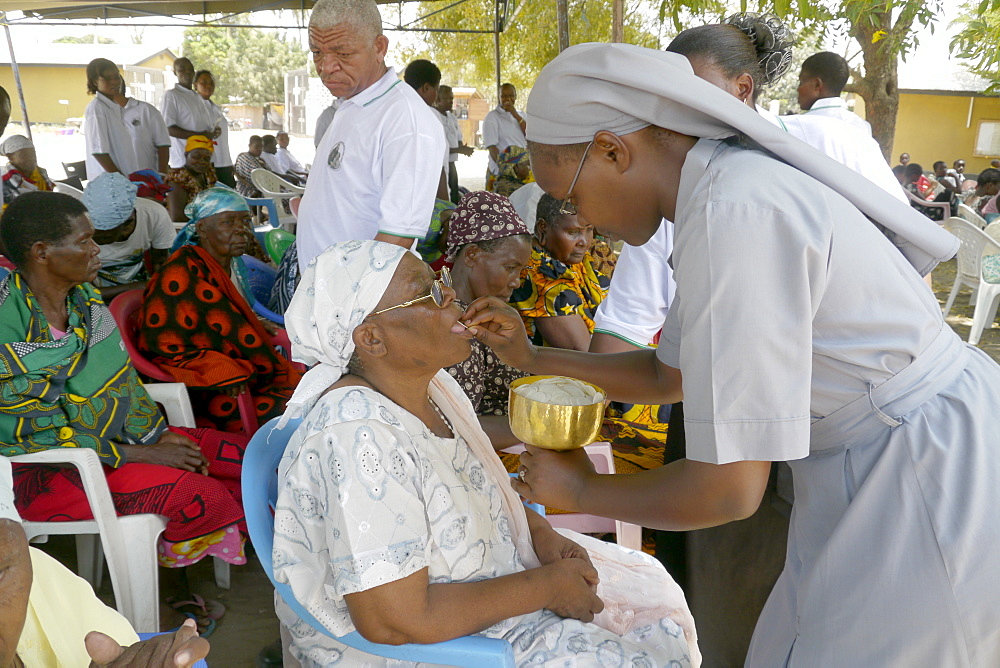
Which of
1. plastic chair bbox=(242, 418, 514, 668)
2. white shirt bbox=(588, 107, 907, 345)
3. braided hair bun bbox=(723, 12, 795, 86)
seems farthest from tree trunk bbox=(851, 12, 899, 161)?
plastic chair bbox=(242, 418, 514, 668)

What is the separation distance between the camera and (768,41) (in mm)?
2834

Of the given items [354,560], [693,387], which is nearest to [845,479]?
[693,387]

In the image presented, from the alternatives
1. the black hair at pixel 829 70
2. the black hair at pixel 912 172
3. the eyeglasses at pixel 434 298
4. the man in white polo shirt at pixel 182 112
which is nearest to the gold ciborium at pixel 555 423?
the eyeglasses at pixel 434 298

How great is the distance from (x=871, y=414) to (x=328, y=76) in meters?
2.91

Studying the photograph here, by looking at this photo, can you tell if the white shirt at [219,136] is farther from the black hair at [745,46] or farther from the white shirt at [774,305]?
the white shirt at [774,305]


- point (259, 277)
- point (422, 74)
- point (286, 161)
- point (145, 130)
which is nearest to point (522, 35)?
point (286, 161)

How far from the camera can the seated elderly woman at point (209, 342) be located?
359 cm

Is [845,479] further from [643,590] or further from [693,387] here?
[643,590]

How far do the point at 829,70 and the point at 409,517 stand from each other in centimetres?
379

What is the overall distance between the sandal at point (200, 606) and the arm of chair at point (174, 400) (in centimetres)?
74

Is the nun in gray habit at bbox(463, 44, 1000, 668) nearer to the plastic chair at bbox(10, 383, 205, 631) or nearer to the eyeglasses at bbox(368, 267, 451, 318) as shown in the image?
the eyeglasses at bbox(368, 267, 451, 318)

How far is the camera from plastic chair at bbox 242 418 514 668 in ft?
5.64

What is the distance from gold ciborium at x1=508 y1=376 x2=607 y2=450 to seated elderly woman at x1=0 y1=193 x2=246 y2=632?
183 cm

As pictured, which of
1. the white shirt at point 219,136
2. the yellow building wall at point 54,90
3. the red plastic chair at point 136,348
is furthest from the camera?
the yellow building wall at point 54,90
